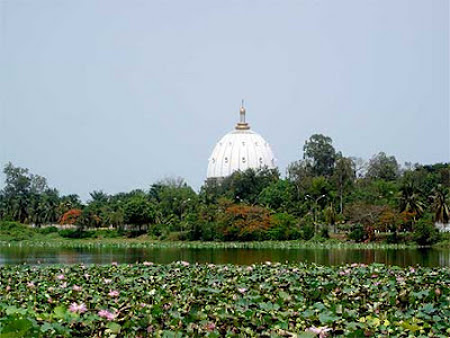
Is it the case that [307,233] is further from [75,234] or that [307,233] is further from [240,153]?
[240,153]

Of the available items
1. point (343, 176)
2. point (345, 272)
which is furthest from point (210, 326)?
point (343, 176)

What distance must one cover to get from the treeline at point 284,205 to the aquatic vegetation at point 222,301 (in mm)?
23835

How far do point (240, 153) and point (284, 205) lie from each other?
30.5 meters

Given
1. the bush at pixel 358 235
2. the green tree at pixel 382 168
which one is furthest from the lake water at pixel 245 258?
the green tree at pixel 382 168

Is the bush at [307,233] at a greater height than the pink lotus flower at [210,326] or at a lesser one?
greater

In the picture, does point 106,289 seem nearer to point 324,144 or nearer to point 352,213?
point 352,213

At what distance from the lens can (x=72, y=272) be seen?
450 inches

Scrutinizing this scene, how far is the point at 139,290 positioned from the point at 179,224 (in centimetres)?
3293

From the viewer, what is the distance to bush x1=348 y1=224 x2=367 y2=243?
1410 inches

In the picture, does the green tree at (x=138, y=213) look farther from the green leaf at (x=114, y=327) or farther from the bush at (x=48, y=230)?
the green leaf at (x=114, y=327)

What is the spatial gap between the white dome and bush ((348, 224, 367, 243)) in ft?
123

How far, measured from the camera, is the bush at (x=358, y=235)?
117 ft

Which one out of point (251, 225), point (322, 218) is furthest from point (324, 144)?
point (251, 225)

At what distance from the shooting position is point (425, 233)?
32.8 metres
